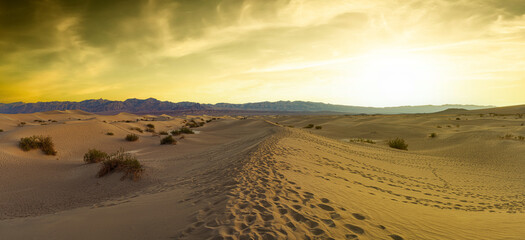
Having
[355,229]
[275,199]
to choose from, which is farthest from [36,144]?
[355,229]

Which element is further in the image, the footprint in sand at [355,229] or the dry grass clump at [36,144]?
the dry grass clump at [36,144]

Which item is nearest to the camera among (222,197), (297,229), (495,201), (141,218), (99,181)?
(297,229)

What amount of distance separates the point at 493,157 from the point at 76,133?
1124 inches

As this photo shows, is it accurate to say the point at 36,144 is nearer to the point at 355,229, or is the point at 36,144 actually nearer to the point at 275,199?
the point at 275,199

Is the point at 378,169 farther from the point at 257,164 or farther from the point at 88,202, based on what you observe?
the point at 88,202

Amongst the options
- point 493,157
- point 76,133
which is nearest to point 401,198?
point 493,157

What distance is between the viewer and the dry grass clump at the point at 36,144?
12.6m

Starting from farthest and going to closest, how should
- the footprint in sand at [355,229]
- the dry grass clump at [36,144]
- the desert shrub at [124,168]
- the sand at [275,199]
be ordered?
the dry grass clump at [36,144] < the desert shrub at [124,168] < the sand at [275,199] < the footprint in sand at [355,229]

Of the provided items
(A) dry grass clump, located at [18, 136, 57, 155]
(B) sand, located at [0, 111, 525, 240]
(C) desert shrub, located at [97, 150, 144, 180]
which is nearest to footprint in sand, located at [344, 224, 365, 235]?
(B) sand, located at [0, 111, 525, 240]

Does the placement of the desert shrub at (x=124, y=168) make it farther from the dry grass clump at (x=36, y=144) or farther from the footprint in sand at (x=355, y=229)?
the footprint in sand at (x=355, y=229)

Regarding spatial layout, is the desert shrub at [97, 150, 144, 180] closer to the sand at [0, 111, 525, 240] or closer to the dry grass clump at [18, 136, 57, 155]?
the sand at [0, 111, 525, 240]

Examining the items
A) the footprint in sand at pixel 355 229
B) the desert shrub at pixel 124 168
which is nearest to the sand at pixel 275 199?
the footprint in sand at pixel 355 229

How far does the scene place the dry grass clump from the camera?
1265 cm

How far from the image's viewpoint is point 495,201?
6.94 meters
